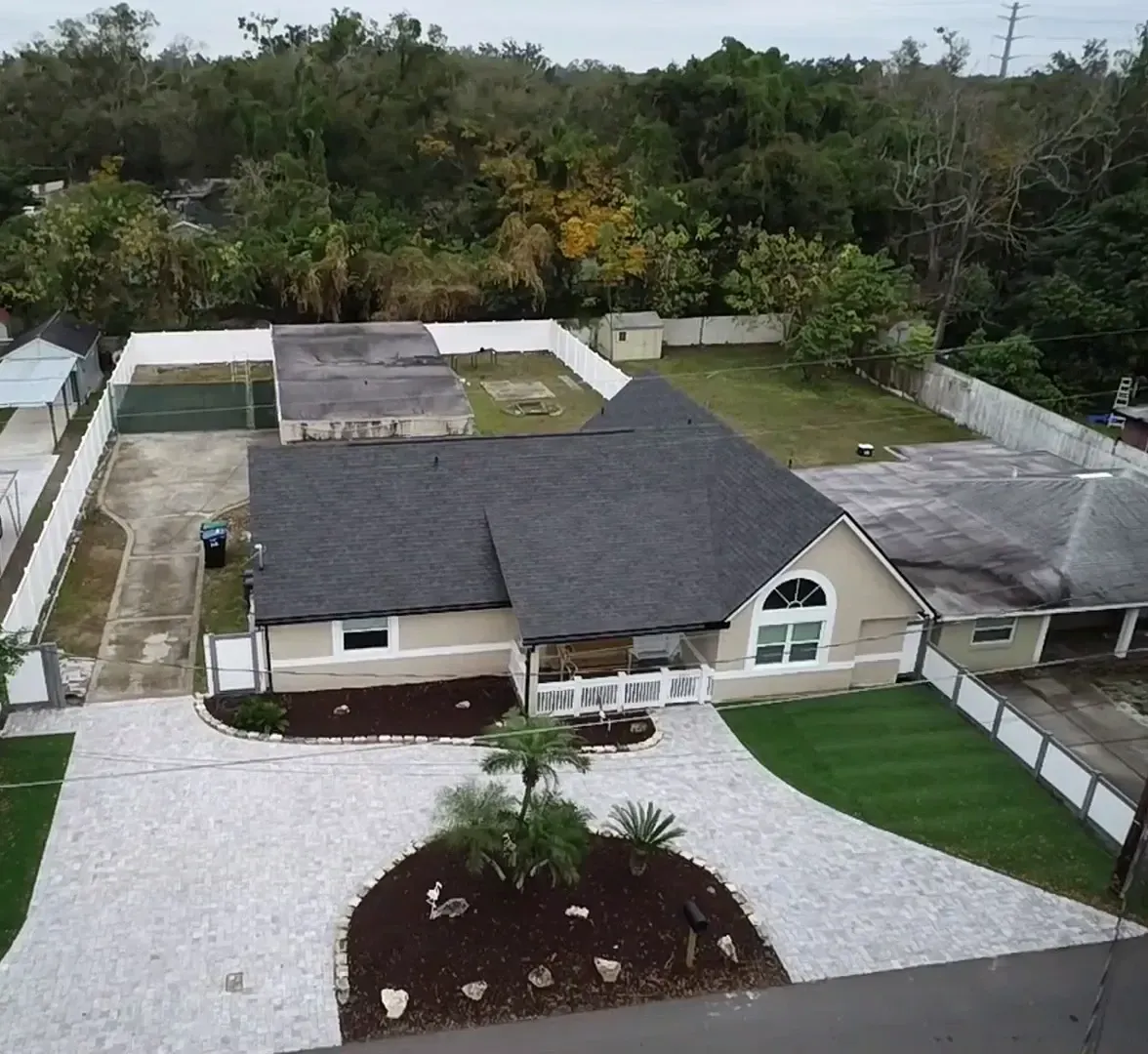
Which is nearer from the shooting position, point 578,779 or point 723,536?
point 578,779

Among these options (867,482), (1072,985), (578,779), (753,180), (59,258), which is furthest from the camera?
Result: (753,180)

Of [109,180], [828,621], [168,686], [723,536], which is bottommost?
[168,686]

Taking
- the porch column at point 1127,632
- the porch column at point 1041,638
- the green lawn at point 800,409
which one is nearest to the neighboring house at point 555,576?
the porch column at point 1041,638

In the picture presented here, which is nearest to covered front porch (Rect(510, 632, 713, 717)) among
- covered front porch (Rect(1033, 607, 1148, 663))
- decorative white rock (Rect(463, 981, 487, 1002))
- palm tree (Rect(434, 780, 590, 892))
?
palm tree (Rect(434, 780, 590, 892))

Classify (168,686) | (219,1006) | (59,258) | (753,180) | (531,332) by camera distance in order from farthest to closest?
(753,180) < (531,332) < (59,258) < (168,686) < (219,1006)

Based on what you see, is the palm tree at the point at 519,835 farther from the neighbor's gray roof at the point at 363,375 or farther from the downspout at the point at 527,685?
the neighbor's gray roof at the point at 363,375

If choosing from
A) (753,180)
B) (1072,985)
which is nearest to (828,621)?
(1072,985)

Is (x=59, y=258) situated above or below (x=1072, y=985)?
above

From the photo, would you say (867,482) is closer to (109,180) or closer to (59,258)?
(59,258)
